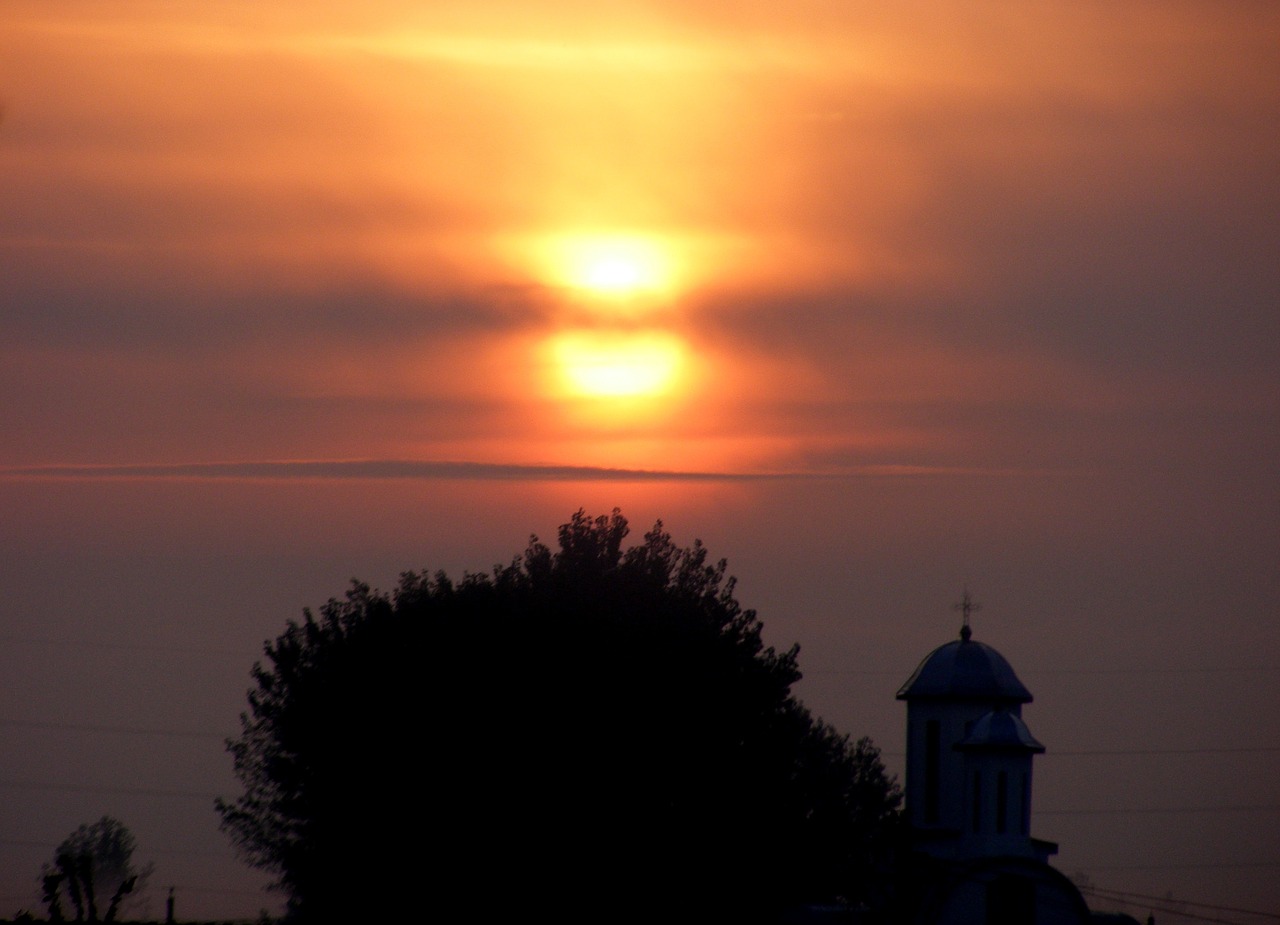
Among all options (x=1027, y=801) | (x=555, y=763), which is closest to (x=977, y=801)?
(x=1027, y=801)

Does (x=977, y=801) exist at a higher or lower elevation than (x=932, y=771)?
lower

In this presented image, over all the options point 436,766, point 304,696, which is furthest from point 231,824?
point 436,766

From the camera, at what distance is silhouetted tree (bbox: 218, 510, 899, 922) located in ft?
169

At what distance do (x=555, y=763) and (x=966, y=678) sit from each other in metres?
27.4

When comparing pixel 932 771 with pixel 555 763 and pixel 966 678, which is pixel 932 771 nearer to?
pixel 966 678

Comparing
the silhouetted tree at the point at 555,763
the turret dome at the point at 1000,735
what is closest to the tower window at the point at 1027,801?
the turret dome at the point at 1000,735

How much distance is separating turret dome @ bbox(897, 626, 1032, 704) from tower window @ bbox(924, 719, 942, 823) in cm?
124

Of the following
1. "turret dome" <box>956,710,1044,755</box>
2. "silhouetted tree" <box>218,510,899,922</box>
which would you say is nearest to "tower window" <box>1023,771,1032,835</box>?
"turret dome" <box>956,710,1044,755</box>

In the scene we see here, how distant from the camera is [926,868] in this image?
7062 cm

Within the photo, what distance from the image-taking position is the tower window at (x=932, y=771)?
247ft

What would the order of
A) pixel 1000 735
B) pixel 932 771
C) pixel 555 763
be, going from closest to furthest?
pixel 555 763
pixel 1000 735
pixel 932 771

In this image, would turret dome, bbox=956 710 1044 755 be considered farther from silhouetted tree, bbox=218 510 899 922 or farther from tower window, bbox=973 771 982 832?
silhouetted tree, bbox=218 510 899 922

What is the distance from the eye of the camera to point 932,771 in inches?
2980

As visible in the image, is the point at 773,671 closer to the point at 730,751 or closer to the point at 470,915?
the point at 730,751
